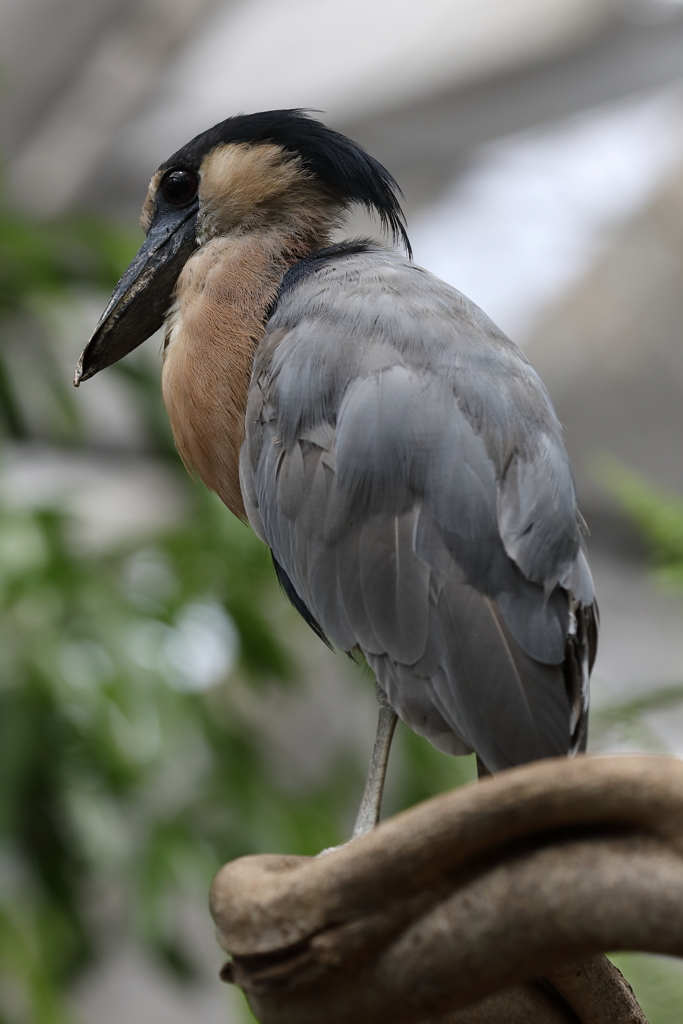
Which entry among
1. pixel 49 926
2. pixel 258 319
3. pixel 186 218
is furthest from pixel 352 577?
pixel 49 926

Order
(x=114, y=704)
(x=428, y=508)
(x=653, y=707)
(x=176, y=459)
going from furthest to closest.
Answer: (x=176, y=459) < (x=114, y=704) < (x=653, y=707) < (x=428, y=508)

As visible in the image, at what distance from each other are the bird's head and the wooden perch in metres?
0.67

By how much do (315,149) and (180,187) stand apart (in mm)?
162

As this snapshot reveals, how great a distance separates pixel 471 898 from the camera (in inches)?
23.7

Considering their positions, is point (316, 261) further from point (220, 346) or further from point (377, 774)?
point (377, 774)

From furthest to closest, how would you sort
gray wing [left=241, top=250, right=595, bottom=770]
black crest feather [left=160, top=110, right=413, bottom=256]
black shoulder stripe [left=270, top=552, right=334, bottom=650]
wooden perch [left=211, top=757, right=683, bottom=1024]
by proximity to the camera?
black crest feather [left=160, top=110, right=413, bottom=256]
black shoulder stripe [left=270, top=552, right=334, bottom=650]
gray wing [left=241, top=250, right=595, bottom=770]
wooden perch [left=211, top=757, right=683, bottom=1024]

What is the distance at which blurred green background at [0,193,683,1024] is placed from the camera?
1.91 metres

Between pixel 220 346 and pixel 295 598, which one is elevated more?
pixel 220 346

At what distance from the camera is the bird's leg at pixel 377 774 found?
89cm

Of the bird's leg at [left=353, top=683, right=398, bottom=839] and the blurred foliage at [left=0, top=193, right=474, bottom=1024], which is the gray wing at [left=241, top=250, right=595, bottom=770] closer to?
the bird's leg at [left=353, top=683, right=398, bottom=839]

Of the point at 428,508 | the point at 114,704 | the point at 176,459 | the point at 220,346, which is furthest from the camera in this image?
the point at 176,459

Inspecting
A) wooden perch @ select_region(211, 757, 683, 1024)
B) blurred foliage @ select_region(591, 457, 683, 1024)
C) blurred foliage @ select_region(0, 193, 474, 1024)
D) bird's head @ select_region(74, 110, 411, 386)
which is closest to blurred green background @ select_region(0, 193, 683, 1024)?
blurred foliage @ select_region(0, 193, 474, 1024)

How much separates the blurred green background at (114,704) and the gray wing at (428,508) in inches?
41.2

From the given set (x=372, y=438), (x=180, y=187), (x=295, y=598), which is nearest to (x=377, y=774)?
(x=295, y=598)
